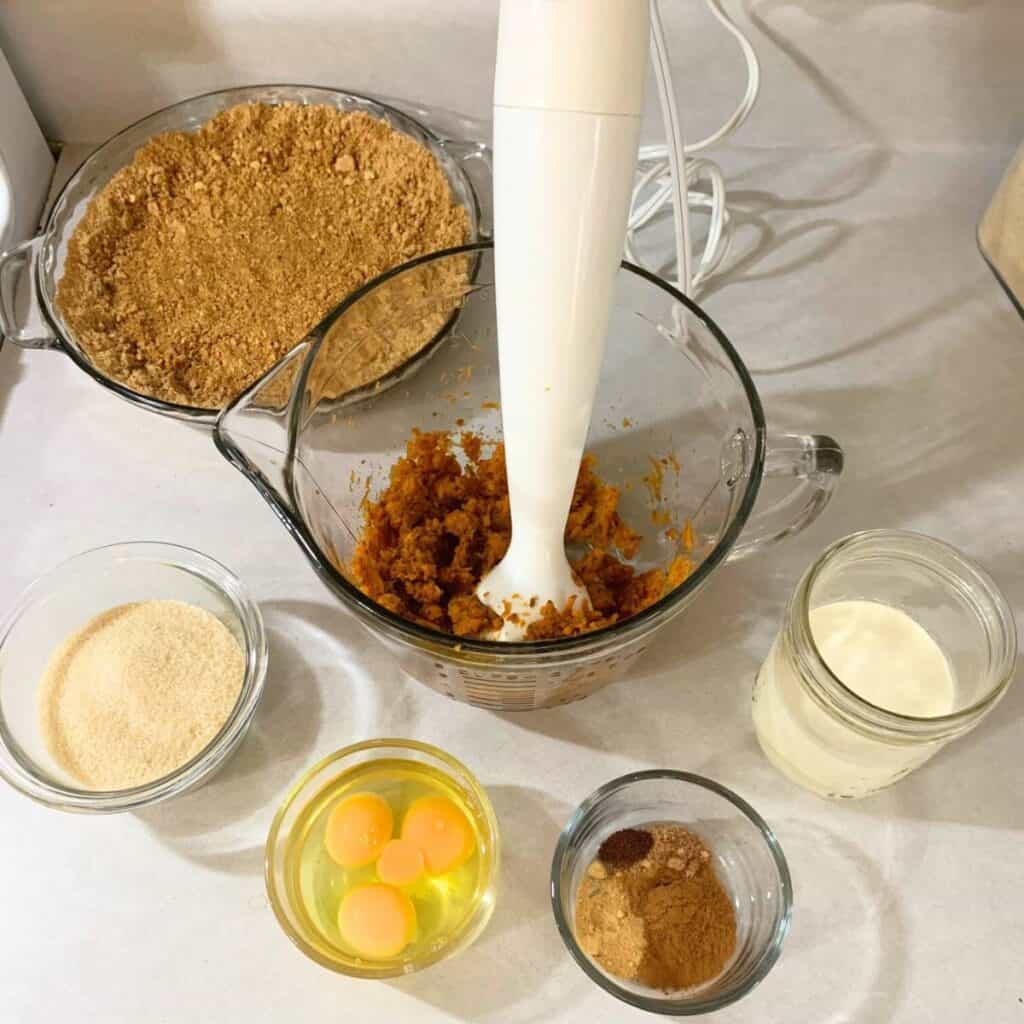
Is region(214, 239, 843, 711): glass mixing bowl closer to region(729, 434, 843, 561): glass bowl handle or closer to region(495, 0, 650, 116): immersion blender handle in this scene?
region(729, 434, 843, 561): glass bowl handle

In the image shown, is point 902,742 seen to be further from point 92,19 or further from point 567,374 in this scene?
point 92,19

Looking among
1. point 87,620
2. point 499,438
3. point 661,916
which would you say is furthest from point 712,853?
point 87,620

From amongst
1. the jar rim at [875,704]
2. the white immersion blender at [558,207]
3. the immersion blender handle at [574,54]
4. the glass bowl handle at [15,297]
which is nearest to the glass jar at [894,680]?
the jar rim at [875,704]

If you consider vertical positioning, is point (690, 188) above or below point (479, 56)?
below

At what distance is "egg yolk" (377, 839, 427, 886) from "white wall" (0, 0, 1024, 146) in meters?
0.60

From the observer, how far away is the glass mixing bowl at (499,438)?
53 centimetres

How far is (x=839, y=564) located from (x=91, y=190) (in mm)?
637

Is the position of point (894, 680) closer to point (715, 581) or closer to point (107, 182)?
point (715, 581)

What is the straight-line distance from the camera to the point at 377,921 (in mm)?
574

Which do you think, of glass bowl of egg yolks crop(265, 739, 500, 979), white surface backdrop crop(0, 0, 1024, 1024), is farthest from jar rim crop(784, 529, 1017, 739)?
glass bowl of egg yolks crop(265, 739, 500, 979)

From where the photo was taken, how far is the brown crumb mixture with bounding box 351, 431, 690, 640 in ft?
2.07

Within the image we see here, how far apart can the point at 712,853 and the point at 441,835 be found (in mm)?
166

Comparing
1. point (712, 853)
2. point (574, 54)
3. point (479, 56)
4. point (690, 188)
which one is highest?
point (574, 54)

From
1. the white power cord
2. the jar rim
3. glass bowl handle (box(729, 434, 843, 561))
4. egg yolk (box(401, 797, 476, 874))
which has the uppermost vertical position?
the white power cord
